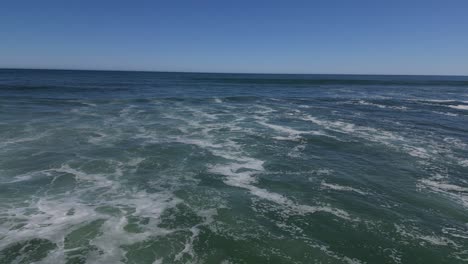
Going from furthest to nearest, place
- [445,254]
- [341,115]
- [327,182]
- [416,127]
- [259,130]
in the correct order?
[341,115] < [416,127] < [259,130] < [327,182] < [445,254]

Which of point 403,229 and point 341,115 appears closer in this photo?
point 403,229

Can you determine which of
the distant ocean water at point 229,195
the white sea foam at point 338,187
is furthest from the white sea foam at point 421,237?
the white sea foam at point 338,187

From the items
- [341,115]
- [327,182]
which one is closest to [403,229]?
[327,182]

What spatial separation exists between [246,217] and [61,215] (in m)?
6.73

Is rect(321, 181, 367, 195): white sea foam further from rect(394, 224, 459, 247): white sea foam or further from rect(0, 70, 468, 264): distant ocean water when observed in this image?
rect(394, 224, 459, 247): white sea foam

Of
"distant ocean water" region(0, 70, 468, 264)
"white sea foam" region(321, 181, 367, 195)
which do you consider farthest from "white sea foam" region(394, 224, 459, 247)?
"white sea foam" region(321, 181, 367, 195)

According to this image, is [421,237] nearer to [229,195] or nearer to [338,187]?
[338,187]

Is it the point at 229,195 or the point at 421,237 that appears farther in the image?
the point at 229,195

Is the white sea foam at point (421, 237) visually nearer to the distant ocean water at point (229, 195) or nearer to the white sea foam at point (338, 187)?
the distant ocean water at point (229, 195)

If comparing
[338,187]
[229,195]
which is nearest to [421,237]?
[338,187]

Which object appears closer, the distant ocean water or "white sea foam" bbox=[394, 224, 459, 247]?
the distant ocean water

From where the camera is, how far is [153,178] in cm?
1552

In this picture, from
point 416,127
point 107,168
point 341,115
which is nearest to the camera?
point 107,168

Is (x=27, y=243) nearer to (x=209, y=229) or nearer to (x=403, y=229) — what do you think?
(x=209, y=229)
